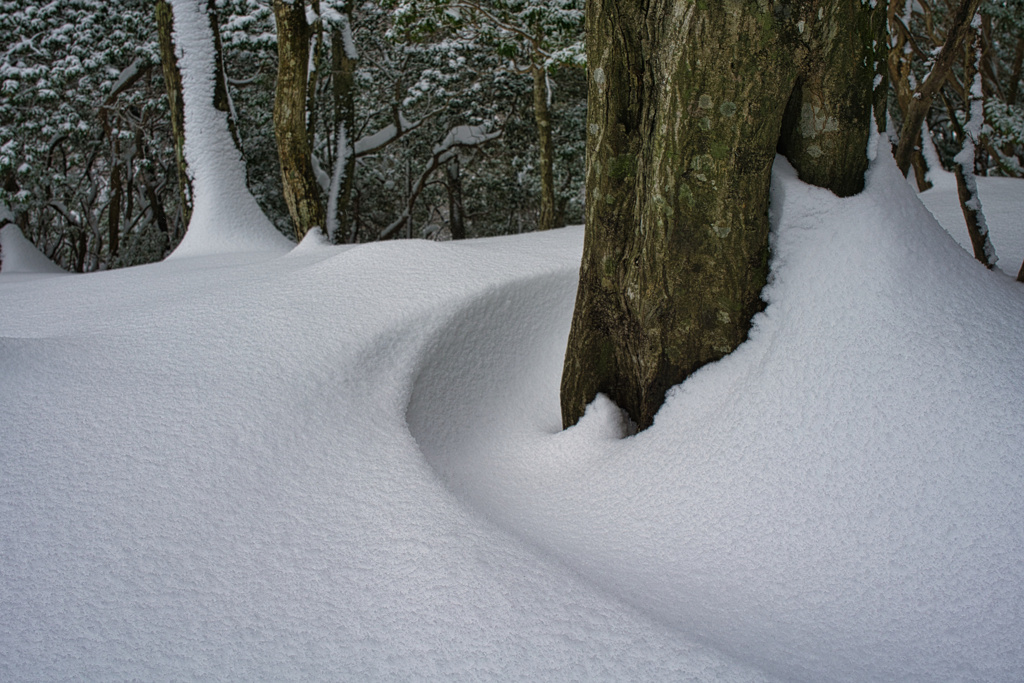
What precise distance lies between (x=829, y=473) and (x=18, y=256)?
1060 cm

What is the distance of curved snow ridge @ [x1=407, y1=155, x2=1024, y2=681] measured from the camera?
1519mm

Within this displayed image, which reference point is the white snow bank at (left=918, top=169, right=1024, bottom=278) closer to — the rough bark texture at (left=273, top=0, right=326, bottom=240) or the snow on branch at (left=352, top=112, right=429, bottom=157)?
the rough bark texture at (left=273, top=0, right=326, bottom=240)

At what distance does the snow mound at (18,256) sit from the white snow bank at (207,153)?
10.3 feet

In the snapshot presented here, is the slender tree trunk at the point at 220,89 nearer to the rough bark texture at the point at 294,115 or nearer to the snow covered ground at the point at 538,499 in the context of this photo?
the rough bark texture at the point at 294,115

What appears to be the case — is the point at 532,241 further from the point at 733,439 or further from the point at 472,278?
the point at 733,439

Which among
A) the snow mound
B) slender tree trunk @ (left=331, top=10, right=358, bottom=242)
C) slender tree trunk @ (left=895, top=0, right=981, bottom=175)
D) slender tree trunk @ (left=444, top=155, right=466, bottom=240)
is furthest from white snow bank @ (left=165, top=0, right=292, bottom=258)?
slender tree trunk @ (left=444, top=155, right=466, bottom=240)

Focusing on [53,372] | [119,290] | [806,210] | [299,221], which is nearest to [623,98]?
[806,210]

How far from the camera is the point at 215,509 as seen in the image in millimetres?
1806

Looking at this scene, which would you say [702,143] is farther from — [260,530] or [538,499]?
[260,530]

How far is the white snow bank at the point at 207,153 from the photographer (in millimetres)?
6707

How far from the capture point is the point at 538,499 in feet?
7.25

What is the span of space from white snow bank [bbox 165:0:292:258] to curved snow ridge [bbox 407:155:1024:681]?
4.94 meters

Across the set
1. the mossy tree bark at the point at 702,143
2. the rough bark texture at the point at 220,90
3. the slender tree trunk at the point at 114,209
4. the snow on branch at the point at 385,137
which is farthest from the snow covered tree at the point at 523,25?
the slender tree trunk at the point at 114,209

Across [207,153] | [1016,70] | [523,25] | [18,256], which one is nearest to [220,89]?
[207,153]
